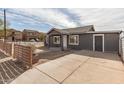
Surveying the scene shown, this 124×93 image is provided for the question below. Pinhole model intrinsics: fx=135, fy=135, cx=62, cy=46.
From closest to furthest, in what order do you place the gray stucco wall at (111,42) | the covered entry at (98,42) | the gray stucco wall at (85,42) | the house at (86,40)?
1. the gray stucco wall at (111,42)
2. the house at (86,40)
3. the covered entry at (98,42)
4. the gray stucco wall at (85,42)

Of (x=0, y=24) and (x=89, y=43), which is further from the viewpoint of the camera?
(x=0, y=24)

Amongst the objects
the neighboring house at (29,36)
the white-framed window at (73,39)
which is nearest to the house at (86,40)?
the white-framed window at (73,39)

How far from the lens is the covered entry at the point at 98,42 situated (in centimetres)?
1460

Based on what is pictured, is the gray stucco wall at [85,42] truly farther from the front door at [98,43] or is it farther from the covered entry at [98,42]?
the front door at [98,43]

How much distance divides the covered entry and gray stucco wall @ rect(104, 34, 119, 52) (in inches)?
13.1

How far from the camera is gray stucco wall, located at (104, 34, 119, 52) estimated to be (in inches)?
537

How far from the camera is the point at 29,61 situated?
7.51 metres

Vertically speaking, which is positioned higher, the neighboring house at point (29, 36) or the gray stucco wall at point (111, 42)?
the neighboring house at point (29, 36)

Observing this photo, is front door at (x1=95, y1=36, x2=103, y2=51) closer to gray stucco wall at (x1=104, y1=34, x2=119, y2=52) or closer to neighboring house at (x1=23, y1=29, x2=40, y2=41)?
gray stucco wall at (x1=104, y1=34, x2=119, y2=52)

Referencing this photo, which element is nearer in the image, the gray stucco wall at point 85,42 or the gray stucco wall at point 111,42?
the gray stucco wall at point 111,42

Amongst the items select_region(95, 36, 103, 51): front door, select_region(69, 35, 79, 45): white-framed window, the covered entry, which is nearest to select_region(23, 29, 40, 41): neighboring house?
select_region(69, 35, 79, 45): white-framed window
